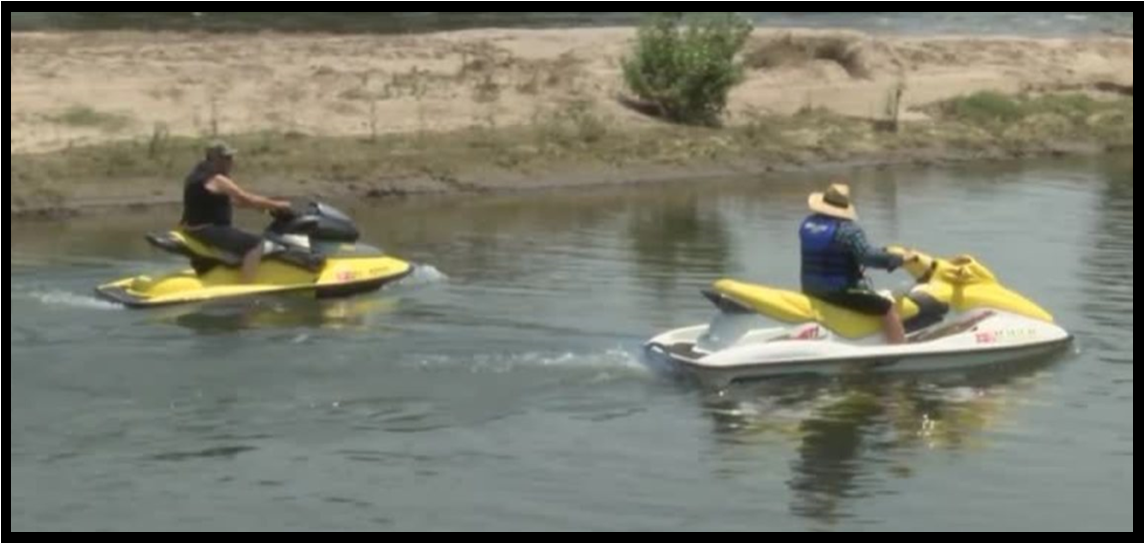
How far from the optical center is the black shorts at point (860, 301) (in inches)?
729

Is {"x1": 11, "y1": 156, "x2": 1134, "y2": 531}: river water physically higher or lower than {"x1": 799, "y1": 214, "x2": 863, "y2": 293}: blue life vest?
lower

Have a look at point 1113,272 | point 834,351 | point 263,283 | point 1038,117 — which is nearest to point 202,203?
point 263,283

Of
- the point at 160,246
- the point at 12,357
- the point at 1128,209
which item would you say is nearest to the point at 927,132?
the point at 1128,209

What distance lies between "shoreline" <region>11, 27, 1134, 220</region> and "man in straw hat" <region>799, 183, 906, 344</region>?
Result: 11.0m

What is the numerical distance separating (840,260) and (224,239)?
5542 millimetres

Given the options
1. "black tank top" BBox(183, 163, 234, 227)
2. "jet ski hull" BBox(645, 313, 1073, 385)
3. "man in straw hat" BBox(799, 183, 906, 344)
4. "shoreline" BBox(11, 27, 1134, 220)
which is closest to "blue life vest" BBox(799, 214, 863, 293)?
"man in straw hat" BBox(799, 183, 906, 344)

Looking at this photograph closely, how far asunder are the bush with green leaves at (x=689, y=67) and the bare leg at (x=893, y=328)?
50.2ft

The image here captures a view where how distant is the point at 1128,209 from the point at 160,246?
12.5 m

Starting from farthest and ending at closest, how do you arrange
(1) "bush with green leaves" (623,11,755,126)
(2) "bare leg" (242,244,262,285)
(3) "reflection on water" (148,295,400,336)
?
(1) "bush with green leaves" (623,11,755,126)
(2) "bare leg" (242,244,262,285)
(3) "reflection on water" (148,295,400,336)

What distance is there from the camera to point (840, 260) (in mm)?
18422

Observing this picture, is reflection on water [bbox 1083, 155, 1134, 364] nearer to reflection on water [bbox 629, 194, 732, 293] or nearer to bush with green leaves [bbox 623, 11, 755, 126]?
reflection on water [bbox 629, 194, 732, 293]

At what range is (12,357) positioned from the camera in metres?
18.9

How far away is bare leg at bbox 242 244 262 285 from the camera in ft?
70.7

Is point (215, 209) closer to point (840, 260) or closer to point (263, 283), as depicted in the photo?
point (263, 283)
